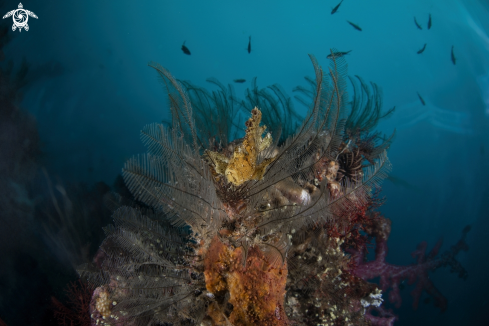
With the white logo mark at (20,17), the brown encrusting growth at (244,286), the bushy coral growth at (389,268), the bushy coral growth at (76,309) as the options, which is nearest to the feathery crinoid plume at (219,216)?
the brown encrusting growth at (244,286)

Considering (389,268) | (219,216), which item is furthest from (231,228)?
(389,268)

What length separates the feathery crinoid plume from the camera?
7.20 ft

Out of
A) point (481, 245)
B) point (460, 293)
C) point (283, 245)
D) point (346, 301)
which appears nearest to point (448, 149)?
point (481, 245)

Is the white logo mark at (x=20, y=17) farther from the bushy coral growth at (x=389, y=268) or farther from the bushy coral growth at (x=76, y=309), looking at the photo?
the bushy coral growth at (x=389, y=268)

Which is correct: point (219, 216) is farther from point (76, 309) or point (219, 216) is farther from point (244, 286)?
point (76, 309)

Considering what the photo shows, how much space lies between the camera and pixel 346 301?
3697mm

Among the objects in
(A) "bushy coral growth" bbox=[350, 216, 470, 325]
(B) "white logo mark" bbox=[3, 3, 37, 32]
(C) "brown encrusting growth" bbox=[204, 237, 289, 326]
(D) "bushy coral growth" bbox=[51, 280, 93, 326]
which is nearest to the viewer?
(C) "brown encrusting growth" bbox=[204, 237, 289, 326]

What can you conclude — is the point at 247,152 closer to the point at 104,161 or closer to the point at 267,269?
the point at 267,269

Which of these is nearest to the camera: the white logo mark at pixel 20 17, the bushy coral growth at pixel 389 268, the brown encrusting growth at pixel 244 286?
the brown encrusting growth at pixel 244 286

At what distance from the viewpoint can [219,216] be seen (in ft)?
7.38

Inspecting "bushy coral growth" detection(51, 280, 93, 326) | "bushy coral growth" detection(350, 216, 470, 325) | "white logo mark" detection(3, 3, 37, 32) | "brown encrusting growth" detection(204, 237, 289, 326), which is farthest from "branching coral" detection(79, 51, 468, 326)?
"white logo mark" detection(3, 3, 37, 32)

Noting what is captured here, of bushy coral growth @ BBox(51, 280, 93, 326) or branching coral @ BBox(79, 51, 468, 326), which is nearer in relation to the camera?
branching coral @ BBox(79, 51, 468, 326)

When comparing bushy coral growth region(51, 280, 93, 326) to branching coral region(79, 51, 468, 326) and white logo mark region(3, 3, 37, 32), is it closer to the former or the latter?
branching coral region(79, 51, 468, 326)

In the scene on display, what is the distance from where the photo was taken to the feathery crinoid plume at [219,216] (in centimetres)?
219
